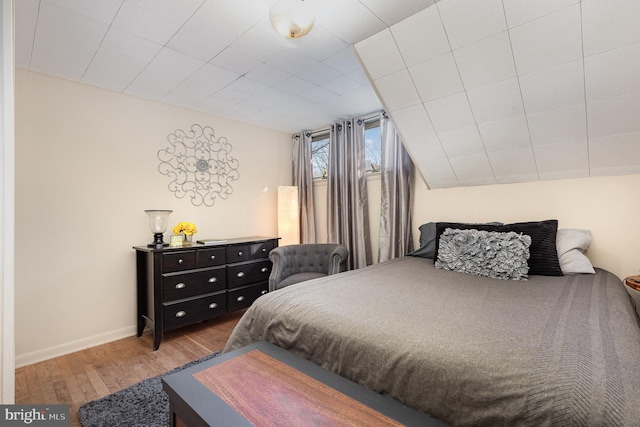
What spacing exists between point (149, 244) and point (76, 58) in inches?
62.5

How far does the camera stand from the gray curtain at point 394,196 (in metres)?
3.09

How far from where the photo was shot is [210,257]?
2.90 meters

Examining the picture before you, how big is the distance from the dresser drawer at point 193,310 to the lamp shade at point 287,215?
1.16 metres

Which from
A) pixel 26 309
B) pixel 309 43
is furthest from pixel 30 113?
pixel 309 43

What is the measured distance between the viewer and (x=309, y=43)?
6.53ft

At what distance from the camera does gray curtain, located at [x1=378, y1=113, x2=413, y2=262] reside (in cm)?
309

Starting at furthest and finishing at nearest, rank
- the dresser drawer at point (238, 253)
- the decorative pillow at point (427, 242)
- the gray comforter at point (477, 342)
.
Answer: the dresser drawer at point (238, 253), the decorative pillow at point (427, 242), the gray comforter at point (477, 342)

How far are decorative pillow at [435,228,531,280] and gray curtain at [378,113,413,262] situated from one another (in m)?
0.82

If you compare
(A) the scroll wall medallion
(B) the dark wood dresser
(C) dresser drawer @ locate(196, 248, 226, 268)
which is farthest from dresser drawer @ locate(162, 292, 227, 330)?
(A) the scroll wall medallion

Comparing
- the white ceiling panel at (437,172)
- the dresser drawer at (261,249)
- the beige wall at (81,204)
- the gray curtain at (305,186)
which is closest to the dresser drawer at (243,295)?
the dresser drawer at (261,249)

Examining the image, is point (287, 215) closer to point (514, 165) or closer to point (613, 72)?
point (514, 165)

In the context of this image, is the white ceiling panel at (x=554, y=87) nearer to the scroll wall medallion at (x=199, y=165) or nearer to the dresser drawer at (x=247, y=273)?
the dresser drawer at (x=247, y=273)

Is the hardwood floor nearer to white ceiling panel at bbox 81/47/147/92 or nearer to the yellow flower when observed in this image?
the yellow flower

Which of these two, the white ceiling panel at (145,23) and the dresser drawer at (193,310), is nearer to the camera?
the white ceiling panel at (145,23)
